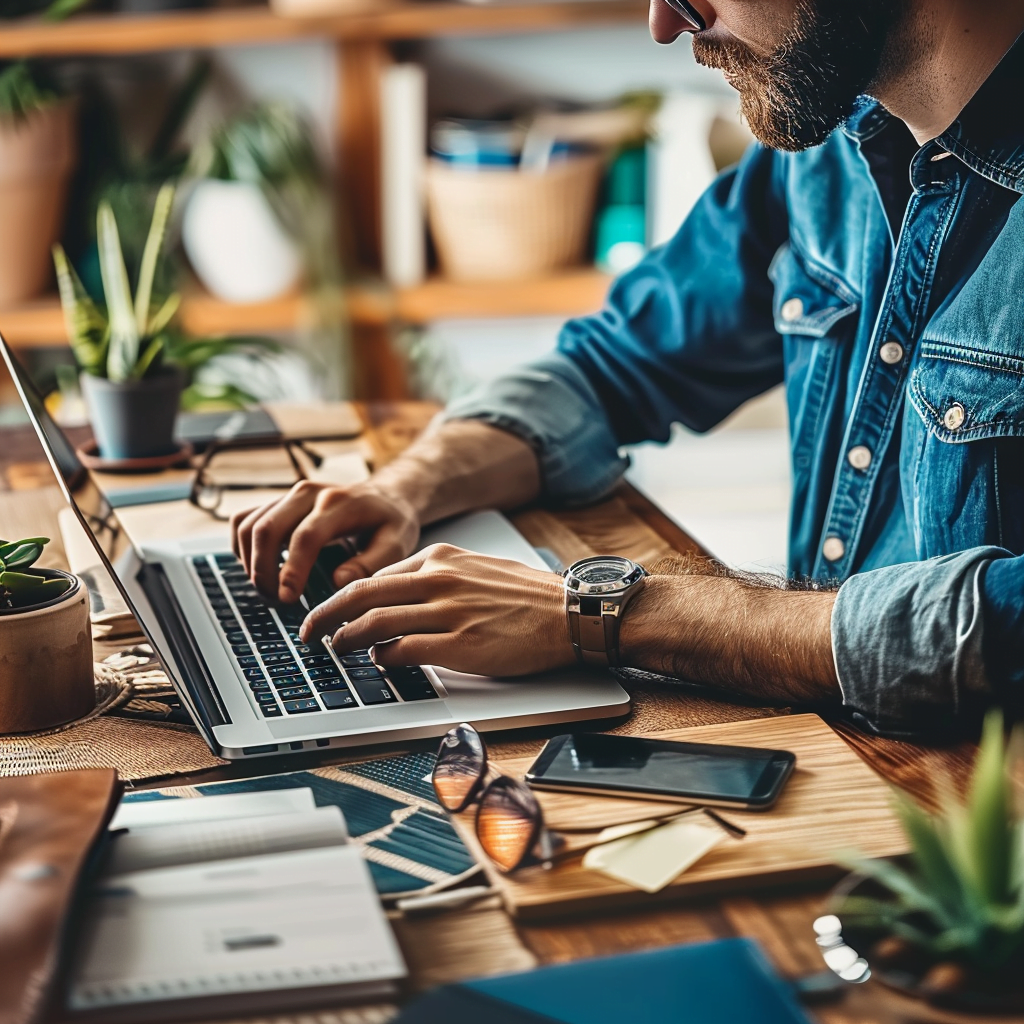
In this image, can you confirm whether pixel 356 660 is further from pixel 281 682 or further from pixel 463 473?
pixel 463 473

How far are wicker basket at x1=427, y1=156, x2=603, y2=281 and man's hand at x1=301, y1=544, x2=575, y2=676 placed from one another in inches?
69.0

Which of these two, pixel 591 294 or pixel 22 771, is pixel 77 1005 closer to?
pixel 22 771

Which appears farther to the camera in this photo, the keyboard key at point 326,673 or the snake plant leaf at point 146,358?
the snake plant leaf at point 146,358

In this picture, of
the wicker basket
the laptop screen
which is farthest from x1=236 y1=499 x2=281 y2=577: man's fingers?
the wicker basket

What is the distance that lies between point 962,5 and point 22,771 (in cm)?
94

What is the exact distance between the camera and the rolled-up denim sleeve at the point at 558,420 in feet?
4.32

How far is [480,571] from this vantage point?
989 millimetres

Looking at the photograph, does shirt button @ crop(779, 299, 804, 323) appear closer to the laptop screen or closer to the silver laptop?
the silver laptop

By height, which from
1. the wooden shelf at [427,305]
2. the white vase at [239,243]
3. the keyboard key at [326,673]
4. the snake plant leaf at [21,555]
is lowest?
the wooden shelf at [427,305]

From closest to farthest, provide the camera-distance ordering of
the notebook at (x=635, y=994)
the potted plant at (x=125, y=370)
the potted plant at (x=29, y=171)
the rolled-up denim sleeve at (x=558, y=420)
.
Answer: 1. the notebook at (x=635, y=994)
2. the rolled-up denim sleeve at (x=558, y=420)
3. the potted plant at (x=125, y=370)
4. the potted plant at (x=29, y=171)

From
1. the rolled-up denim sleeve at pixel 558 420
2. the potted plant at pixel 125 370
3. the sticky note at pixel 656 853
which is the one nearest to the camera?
the sticky note at pixel 656 853

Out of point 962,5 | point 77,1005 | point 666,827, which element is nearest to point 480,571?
point 666,827

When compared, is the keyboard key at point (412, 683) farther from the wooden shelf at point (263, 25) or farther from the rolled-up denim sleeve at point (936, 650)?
the wooden shelf at point (263, 25)

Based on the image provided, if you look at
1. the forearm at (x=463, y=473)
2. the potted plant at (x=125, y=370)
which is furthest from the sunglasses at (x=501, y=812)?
the potted plant at (x=125, y=370)
